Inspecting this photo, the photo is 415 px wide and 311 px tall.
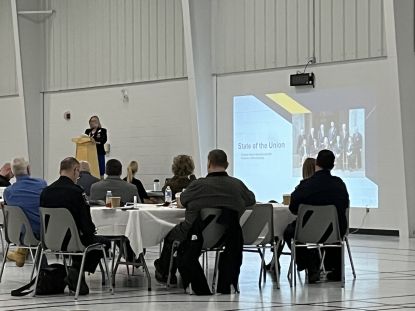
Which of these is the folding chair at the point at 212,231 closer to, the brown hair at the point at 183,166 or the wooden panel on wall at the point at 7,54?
the brown hair at the point at 183,166

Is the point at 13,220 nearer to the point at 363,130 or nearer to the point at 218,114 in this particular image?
the point at 363,130

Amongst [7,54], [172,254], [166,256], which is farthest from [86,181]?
[7,54]

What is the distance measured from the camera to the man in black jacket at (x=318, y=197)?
782 centimetres

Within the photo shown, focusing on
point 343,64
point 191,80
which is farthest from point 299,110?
point 191,80

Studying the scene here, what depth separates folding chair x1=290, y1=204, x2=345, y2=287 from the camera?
7.69m

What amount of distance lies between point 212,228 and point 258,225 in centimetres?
63

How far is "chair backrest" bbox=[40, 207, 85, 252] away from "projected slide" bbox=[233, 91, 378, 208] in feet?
28.6

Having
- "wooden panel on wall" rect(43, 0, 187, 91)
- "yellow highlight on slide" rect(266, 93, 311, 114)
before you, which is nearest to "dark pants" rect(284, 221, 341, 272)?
"yellow highlight on slide" rect(266, 93, 311, 114)

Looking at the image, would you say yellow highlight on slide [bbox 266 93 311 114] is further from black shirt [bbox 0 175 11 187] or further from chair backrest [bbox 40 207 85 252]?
chair backrest [bbox 40 207 85 252]

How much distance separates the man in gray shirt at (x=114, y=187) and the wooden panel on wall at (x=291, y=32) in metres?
6.98

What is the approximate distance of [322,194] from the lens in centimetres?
784

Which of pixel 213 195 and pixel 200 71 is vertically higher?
pixel 200 71

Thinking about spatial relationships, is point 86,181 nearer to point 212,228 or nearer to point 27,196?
point 27,196

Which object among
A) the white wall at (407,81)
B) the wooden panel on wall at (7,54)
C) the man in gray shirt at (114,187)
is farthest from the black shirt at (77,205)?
the wooden panel on wall at (7,54)
